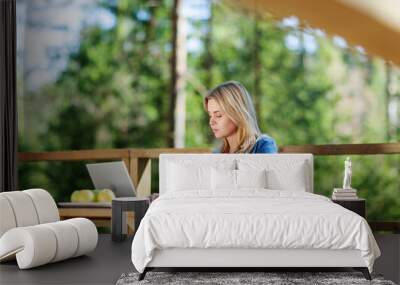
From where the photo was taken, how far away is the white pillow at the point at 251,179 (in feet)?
16.8

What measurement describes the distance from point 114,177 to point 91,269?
1910 millimetres

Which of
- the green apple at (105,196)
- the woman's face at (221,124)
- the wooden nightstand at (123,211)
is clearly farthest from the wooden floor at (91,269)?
the woman's face at (221,124)

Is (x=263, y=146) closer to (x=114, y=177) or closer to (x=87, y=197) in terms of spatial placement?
(x=114, y=177)

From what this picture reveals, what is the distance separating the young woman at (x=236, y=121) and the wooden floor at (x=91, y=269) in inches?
52.3

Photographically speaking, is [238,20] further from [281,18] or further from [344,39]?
[344,39]

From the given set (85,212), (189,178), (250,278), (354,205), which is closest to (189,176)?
(189,178)

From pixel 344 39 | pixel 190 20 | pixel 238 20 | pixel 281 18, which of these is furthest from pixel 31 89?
pixel 344 39

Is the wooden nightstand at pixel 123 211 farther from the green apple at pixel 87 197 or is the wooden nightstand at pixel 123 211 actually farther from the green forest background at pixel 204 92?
the green forest background at pixel 204 92

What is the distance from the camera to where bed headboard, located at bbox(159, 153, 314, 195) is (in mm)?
5277

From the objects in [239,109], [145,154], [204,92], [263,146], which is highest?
[204,92]

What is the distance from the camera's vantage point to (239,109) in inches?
225

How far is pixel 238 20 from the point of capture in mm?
7402

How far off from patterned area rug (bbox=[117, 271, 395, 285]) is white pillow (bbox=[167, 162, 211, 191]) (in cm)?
129

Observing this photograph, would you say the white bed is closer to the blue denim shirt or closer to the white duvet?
the white duvet
